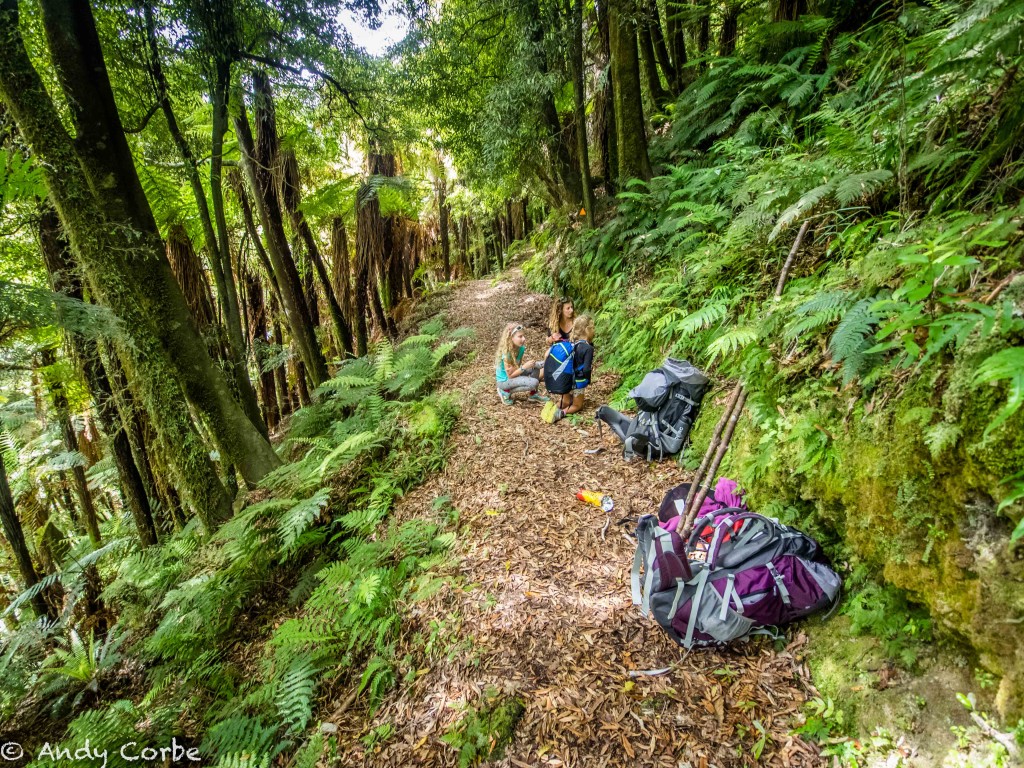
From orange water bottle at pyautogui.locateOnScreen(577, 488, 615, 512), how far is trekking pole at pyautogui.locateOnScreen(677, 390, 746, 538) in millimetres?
661

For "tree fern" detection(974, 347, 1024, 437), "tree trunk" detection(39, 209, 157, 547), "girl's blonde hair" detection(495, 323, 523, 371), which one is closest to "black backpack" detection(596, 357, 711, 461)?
"girl's blonde hair" detection(495, 323, 523, 371)

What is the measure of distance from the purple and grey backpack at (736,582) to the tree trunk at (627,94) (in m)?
5.83

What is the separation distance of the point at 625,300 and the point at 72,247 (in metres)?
5.95

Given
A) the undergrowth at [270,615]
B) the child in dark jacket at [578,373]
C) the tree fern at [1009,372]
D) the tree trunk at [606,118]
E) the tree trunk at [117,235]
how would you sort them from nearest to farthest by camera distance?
the tree fern at [1009,372], the undergrowth at [270,615], the tree trunk at [117,235], the child in dark jacket at [578,373], the tree trunk at [606,118]

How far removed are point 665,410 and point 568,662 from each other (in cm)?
220

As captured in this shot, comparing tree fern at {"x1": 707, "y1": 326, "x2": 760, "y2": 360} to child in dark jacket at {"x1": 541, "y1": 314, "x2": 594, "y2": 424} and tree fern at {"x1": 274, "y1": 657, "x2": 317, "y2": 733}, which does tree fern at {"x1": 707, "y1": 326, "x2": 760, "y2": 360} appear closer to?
child in dark jacket at {"x1": 541, "y1": 314, "x2": 594, "y2": 424}

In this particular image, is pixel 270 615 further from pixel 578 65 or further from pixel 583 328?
pixel 578 65

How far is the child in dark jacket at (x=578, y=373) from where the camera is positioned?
461 cm

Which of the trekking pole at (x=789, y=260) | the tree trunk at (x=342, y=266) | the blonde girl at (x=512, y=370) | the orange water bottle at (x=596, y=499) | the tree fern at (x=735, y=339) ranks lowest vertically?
the orange water bottle at (x=596, y=499)

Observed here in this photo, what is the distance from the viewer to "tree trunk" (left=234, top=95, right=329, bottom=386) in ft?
19.7

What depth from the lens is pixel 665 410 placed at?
371cm

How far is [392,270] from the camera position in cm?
1080

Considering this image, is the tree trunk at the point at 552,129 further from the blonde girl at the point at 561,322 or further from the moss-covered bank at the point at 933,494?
the moss-covered bank at the point at 933,494

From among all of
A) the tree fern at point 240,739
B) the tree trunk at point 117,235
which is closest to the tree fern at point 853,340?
the tree fern at point 240,739
